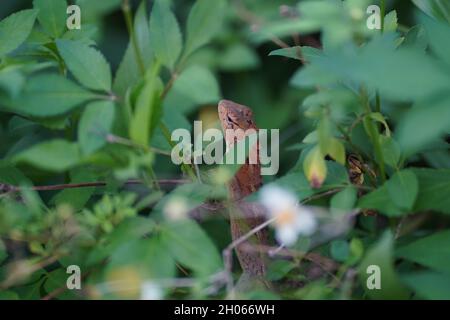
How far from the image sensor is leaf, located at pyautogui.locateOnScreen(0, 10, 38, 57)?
51.6 inches

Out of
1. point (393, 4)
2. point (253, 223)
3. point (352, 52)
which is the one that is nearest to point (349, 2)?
point (352, 52)

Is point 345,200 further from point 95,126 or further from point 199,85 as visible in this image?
point 95,126

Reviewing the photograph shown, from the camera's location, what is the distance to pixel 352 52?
100cm

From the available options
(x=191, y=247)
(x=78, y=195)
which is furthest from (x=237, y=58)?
(x=191, y=247)

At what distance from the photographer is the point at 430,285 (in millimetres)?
1019

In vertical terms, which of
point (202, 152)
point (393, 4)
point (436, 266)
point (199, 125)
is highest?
point (393, 4)

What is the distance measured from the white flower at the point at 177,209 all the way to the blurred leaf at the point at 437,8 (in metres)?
0.65

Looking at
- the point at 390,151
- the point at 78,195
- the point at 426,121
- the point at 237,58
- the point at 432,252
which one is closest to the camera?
the point at 426,121

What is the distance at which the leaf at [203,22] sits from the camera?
3.90 ft

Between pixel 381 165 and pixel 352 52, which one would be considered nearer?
pixel 352 52

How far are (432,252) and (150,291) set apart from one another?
0.44 meters

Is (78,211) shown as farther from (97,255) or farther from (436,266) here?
(436,266)

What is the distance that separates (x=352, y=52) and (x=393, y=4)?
1995 millimetres

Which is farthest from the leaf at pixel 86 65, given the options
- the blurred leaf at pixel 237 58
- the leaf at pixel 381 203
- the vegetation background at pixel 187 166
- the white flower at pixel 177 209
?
the blurred leaf at pixel 237 58
